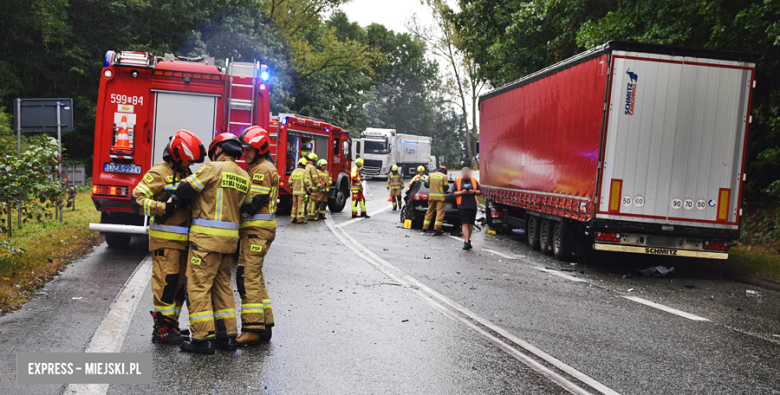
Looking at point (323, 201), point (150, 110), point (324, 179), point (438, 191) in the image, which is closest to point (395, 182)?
point (323, 201)

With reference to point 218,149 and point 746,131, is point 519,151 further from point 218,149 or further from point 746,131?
point 218,149

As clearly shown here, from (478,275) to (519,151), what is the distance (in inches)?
216

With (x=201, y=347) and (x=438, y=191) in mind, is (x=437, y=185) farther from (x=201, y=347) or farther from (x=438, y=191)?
(x=201, y=347)

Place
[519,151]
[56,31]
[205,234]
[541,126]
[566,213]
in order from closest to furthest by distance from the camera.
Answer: [205,234] < [566,213] < [541,126] < [519,151] < [56,31]

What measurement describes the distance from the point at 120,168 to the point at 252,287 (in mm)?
5575

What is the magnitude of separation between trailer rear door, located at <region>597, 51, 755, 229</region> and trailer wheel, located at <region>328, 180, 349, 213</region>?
12.1 m

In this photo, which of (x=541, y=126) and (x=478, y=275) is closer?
(x=478, y=275)

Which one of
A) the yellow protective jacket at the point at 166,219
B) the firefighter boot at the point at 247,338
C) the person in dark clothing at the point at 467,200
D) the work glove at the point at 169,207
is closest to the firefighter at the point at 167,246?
the yellow protective jacket at the point at 166,219

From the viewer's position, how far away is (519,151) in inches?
583

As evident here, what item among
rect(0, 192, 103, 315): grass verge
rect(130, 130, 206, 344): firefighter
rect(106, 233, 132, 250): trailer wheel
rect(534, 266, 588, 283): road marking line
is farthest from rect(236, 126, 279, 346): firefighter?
rect(106, 233, 132, 250): trailer wheel

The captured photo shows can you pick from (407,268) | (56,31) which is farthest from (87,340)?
(56,31)

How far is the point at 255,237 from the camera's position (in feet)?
18.9

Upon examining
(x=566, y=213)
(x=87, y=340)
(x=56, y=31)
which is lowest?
(x=87, y=340)

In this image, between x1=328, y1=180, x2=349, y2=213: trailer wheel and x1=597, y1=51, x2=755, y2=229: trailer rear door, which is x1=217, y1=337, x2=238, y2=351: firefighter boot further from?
x1=328, y1=180, x2=349, y2=213: trailer wheel
